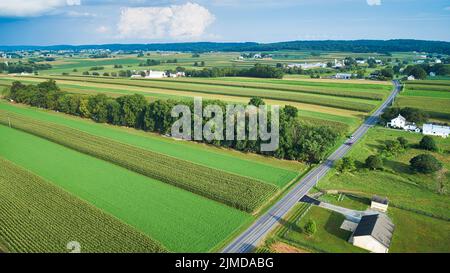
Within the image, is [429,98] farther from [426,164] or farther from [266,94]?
[426,164]

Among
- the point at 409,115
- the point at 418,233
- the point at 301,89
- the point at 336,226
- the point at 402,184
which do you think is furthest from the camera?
the point at 301,89

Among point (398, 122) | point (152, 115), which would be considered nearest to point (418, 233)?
point (398, 122)

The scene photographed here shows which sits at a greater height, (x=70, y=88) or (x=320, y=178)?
(x=70, y=88)

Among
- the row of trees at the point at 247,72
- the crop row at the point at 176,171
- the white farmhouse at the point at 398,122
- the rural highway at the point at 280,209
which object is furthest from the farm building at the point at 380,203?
the row of trees at the point at 247,72

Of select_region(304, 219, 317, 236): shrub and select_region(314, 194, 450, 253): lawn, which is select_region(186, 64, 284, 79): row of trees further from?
select_region(304, 219, 317, 236): shrub

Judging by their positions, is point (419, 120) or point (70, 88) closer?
point (419, 120)

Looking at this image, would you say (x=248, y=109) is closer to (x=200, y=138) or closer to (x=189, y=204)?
(x=200, y=138)

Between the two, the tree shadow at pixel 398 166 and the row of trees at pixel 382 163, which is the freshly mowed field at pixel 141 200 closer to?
the row of trees at pixel 382 163

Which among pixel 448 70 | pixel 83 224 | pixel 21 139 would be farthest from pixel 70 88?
pixel 448 70
